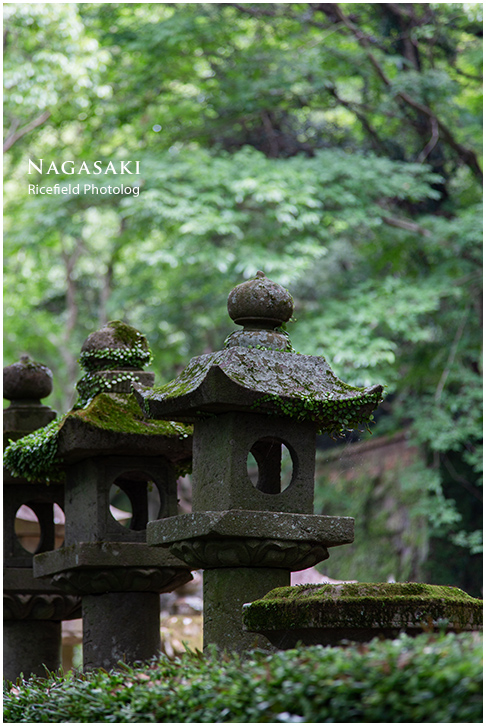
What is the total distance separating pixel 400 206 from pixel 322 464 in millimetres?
4852

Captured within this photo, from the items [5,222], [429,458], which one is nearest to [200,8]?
[5,222]

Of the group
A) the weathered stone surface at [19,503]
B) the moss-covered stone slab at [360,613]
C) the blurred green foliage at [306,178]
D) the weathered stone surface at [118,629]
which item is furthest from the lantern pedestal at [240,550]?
the blurred green foliage at [306,178]

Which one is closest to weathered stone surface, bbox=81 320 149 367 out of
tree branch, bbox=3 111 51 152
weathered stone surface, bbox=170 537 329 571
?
weathered stone surface, bbox=170 537 329 571

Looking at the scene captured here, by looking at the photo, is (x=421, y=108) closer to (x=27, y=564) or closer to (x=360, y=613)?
(x=27, y=564)

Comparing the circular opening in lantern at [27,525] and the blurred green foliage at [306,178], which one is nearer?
the circular opening in lantern at [27,525]

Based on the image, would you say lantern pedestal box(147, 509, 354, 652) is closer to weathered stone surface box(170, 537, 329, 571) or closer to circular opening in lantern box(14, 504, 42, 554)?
weathered stone surface box(170, 537, 329, 571)

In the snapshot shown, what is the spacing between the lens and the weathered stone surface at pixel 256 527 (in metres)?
3.95

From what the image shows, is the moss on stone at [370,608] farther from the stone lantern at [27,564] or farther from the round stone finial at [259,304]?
the stone lantern at [27,564]

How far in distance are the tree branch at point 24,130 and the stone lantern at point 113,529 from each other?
1053 centimetres

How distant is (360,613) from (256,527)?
0.80 metres

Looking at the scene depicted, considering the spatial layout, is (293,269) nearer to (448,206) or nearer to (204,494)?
(448,206)

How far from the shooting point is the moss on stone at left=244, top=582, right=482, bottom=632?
3312 millimetres

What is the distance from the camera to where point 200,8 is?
12648mm

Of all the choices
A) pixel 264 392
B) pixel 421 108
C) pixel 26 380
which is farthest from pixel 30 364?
pixel 421 108
